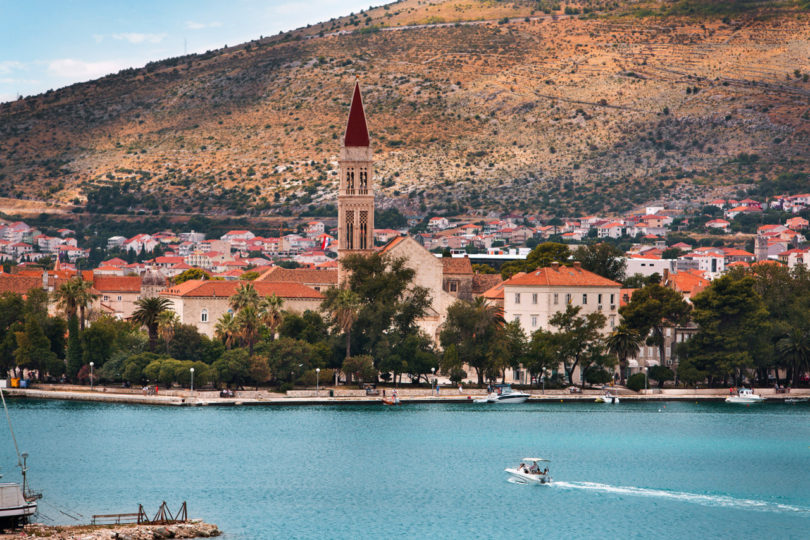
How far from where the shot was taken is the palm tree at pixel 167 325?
8906cm

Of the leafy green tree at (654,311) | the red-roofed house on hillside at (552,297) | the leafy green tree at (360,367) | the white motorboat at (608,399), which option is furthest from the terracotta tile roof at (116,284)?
the white motorboat at (608,399)

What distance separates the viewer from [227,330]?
3568 inches

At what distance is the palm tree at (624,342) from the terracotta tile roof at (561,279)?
401 centimetres

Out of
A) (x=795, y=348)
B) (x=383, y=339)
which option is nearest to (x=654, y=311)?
(x=795, y=348)

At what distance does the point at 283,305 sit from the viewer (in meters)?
102

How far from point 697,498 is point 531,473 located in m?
7.03

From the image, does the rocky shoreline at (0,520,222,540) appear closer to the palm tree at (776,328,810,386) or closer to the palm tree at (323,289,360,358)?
the palm tree at (323,289,360,358)

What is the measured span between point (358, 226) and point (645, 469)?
4879 centimetres

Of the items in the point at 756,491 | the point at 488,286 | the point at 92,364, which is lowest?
the point at 756,491

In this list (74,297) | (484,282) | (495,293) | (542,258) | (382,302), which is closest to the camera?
(74,297)

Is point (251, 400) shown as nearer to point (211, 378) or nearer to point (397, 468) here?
point (211, 378)

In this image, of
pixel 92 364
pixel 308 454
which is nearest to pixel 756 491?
pixel 308 454

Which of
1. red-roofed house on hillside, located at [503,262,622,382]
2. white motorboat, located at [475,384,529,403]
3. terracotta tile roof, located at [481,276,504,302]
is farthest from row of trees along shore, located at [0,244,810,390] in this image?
terracotta tile roof, located at [481,276,504,302]

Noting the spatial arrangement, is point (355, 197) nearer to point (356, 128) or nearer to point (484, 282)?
point (356, 128)
